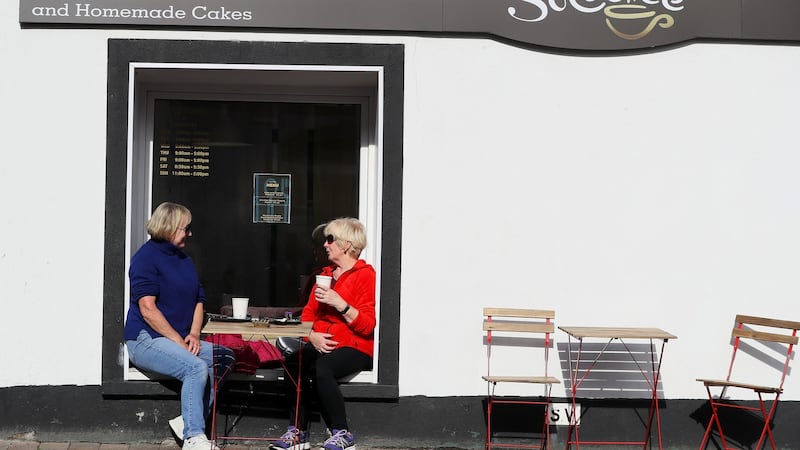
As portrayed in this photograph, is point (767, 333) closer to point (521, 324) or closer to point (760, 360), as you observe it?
point (760, 360)

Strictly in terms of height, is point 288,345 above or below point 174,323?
below

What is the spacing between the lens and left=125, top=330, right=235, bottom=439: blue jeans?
20.4 ft

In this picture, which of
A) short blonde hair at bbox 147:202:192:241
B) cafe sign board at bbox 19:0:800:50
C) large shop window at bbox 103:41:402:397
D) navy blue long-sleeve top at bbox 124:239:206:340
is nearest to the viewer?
navy blue long-sleeve top at bbox 124:239:206:340

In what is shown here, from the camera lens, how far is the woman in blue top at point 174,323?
20.5ft

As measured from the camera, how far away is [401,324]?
6812mm

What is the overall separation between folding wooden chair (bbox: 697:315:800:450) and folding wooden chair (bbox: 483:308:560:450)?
40.7 inches

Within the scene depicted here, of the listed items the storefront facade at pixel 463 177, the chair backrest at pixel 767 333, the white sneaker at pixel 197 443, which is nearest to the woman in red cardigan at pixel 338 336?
the storefront facade at pixel 463 177

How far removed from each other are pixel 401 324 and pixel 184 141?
214cm

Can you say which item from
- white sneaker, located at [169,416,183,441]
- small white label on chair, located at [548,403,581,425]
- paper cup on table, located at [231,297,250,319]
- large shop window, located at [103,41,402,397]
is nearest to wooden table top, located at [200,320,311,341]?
paper cup on table, located at [231,297,250,319]

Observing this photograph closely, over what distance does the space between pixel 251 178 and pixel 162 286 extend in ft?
4.43

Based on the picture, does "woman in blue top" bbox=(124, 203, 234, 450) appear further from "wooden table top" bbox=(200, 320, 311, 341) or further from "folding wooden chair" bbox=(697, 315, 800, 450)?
"folding wooden chair" bbox=(697, 315, 800, 450)

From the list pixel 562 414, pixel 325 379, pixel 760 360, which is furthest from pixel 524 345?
pixel 760 360

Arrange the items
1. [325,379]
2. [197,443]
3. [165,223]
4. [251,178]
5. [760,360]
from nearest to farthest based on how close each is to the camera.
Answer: [197,443] → [325,379] → [165,223] → [760,360] → [251,178]

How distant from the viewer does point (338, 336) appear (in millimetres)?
6578
